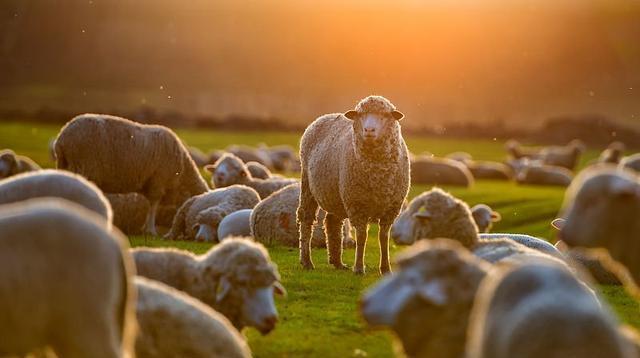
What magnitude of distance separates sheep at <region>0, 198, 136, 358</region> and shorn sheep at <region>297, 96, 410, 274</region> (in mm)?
7648

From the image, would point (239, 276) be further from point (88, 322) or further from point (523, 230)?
Answer: point (523, 230)

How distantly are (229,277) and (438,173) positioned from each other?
3032 cm

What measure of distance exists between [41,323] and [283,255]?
33.1 feet

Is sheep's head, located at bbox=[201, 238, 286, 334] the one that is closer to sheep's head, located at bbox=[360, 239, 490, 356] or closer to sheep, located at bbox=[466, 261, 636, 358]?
sheep's head, located at bbox=[360, 239, 490, 356]

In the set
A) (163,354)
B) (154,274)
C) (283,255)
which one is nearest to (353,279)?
(283,255)

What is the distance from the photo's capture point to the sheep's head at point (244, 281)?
329 inches

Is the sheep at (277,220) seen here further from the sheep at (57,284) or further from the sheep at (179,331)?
the sheep at (57,284)

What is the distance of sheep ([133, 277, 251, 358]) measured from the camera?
24.2 feet

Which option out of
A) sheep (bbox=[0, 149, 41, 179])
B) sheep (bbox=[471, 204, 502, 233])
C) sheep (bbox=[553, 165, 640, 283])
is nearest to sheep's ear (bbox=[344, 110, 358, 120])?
sheep (bbox=[553, 165, 640, 283])

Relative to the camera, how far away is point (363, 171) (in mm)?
13523

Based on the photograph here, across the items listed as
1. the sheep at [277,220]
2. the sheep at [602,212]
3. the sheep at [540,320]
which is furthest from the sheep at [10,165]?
the sheep at [540,320]

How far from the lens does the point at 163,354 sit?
293 inches

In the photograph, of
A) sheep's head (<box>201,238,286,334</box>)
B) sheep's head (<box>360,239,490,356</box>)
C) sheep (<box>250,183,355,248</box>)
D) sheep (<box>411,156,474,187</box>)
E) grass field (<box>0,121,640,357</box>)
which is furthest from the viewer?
sheep (<box>411,156,474,187</box>)

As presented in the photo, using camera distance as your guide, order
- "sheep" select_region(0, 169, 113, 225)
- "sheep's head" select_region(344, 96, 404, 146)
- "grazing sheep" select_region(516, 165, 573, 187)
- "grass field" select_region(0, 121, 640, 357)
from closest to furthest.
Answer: "sheep" select_region(0, 169, 113, 225), "grass field" select_region(0, 121, 640, 357), "sheep's head" select_region(344, 96, 404, 146), "grazing sheep" select_region(516, 165, 573, 187)
